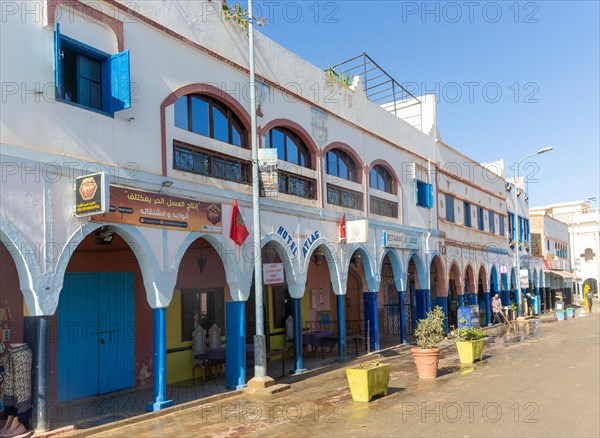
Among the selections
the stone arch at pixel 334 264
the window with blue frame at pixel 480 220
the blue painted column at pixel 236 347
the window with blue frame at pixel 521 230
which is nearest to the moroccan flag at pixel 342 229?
the stone arch at pixel 334 264

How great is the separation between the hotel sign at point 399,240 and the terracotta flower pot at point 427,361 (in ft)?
18.7

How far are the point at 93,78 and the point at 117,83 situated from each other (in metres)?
0.52

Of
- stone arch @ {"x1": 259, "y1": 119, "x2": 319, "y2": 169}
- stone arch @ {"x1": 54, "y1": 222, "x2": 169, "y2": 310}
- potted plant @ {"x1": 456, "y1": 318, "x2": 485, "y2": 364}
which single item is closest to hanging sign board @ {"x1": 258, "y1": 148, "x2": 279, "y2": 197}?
stone arch @ {"x1": 259, "y1": 119, "x2": 319, "y2": 169}

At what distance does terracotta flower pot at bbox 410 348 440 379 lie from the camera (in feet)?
44.6

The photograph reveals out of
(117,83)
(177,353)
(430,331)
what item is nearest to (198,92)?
(117,83)

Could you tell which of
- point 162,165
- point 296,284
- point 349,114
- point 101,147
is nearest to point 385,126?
point 349,114

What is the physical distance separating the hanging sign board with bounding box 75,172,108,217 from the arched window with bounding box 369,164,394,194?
37.9 feet

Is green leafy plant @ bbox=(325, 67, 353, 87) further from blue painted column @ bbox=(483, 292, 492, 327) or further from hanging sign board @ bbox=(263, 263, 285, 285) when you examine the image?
blue painted column @ bbox=(483, 292, 492, 327)

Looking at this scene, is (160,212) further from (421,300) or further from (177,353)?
(421,300)

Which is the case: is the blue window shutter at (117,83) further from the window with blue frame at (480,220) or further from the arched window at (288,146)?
the window with blue frame at (480,220)

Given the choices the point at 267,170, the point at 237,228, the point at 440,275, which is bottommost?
the point at 440,275

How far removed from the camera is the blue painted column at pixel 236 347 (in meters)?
12.5

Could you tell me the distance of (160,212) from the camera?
10.8 m

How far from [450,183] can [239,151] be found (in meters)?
15.1
